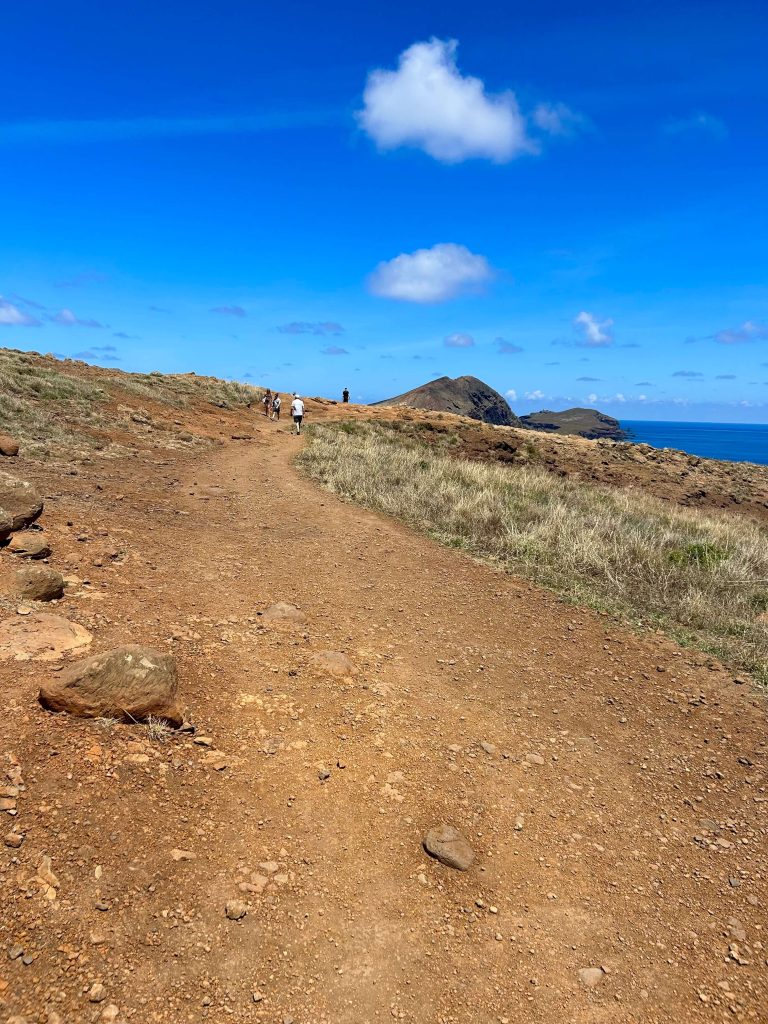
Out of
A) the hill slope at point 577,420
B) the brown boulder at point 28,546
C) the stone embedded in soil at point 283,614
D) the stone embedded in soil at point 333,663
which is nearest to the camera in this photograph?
the stone embedded in soil at point 333,663

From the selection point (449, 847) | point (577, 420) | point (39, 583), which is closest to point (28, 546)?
point (39, 583)

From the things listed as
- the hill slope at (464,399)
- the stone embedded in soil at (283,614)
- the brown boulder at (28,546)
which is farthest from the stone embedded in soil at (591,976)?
the hill slope at (464,399)

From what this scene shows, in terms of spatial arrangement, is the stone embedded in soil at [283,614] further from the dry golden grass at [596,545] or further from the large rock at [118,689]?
the dry golden grass at [596,545]

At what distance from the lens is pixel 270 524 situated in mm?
10625

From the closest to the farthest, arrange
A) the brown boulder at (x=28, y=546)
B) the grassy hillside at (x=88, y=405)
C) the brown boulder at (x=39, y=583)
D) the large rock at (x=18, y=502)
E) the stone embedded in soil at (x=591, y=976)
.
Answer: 1. the stone embedded in soil at (x=591, y=976)
2. the brown boulder at (x=39, y=583)
3. the brown boulder at (x=28, y=546)
4. the large rock at (x=18, y=502)
5. the grassy hillside at (x=88, y=405)

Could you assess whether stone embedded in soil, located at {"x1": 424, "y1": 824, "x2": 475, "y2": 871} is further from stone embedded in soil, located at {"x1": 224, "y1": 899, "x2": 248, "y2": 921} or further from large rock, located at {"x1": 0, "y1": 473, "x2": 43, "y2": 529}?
large rock, located at {"x1": 0, "y1": 473, "x2": 43, "y2": 529}

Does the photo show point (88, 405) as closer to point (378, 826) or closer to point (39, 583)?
point (39, 583)

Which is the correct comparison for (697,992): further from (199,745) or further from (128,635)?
(128,635)

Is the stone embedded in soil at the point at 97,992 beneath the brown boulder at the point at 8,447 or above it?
beneath

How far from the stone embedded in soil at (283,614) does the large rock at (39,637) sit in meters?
2.07

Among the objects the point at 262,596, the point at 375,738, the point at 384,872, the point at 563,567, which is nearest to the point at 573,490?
the point at 563,567

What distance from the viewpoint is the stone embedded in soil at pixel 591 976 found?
10.6 feet

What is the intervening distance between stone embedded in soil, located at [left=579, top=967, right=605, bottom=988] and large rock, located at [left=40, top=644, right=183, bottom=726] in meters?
3.22

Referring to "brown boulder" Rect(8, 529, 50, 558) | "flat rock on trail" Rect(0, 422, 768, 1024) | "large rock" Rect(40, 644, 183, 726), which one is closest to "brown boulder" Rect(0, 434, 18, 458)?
"flat rock on trail" Rect(0, 422, 768, 1024)
